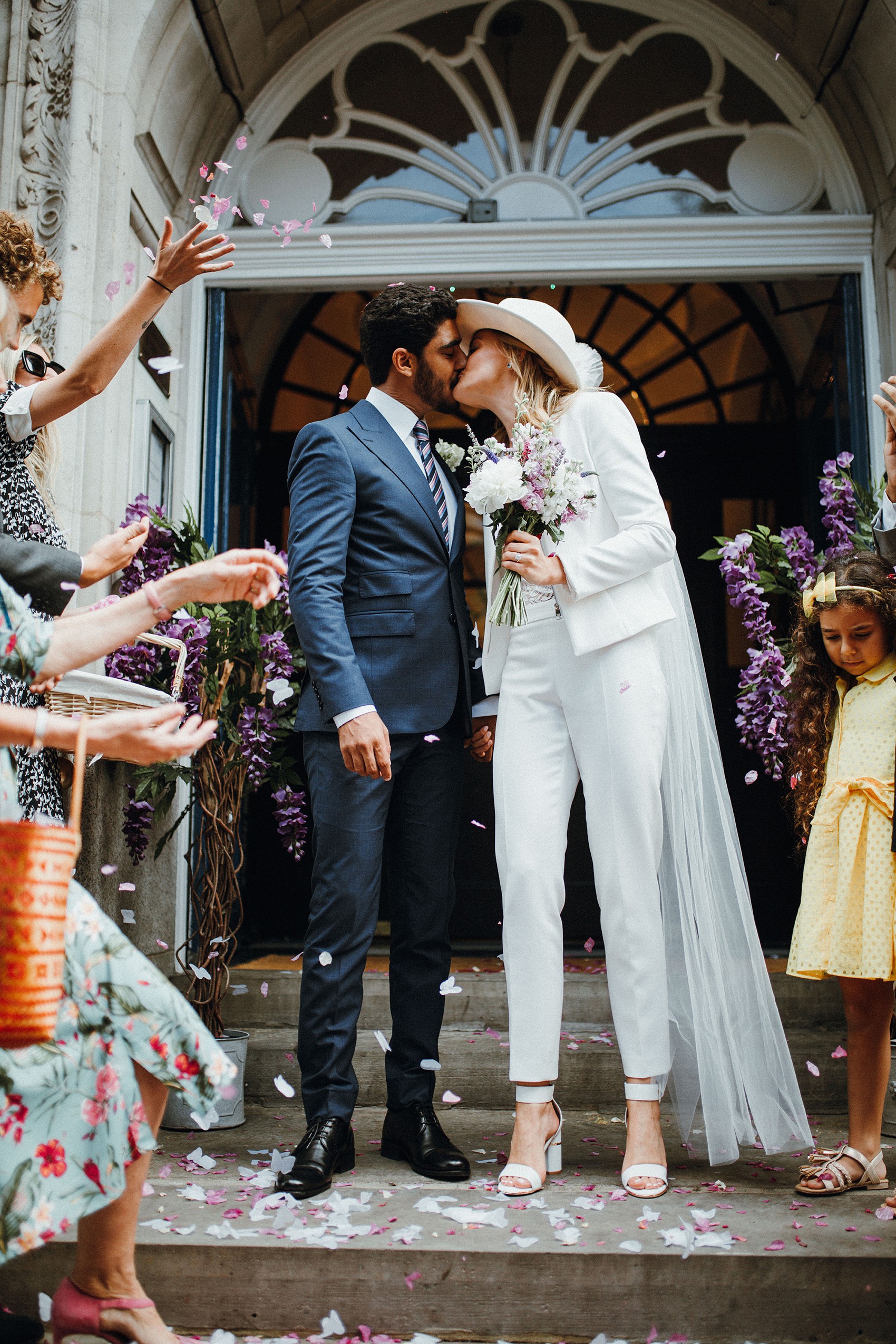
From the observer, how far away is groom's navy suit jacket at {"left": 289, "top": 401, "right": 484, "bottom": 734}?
2.65 meters

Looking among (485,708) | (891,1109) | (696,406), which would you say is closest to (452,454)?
(485,708)

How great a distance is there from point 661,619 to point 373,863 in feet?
2.97

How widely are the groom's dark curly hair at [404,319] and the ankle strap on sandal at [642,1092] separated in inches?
73.8

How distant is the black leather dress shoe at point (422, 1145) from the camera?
250cm

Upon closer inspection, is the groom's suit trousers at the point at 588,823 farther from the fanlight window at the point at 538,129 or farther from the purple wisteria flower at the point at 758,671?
the fanlight window at the point at 538,129

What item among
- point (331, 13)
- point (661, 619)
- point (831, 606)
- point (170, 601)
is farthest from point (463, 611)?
point (331, 13)

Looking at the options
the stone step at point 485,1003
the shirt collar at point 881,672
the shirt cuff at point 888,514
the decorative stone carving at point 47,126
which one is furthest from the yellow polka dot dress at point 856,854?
the decorative stone carving at point 47,126

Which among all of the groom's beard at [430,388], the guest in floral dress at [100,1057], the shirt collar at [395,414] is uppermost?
the groom's beard at [430,388]

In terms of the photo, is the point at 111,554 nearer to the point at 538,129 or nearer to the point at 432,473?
the point at 432,473

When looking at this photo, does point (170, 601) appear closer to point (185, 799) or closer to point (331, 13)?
point (185, 799)

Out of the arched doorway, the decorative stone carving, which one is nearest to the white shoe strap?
the decorative stone carving

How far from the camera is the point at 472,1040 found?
3.48 meters

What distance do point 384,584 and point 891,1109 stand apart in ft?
6.65

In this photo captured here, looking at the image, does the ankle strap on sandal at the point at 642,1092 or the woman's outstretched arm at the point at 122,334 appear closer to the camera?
the woman's outstretched arm at the point at 122,334
